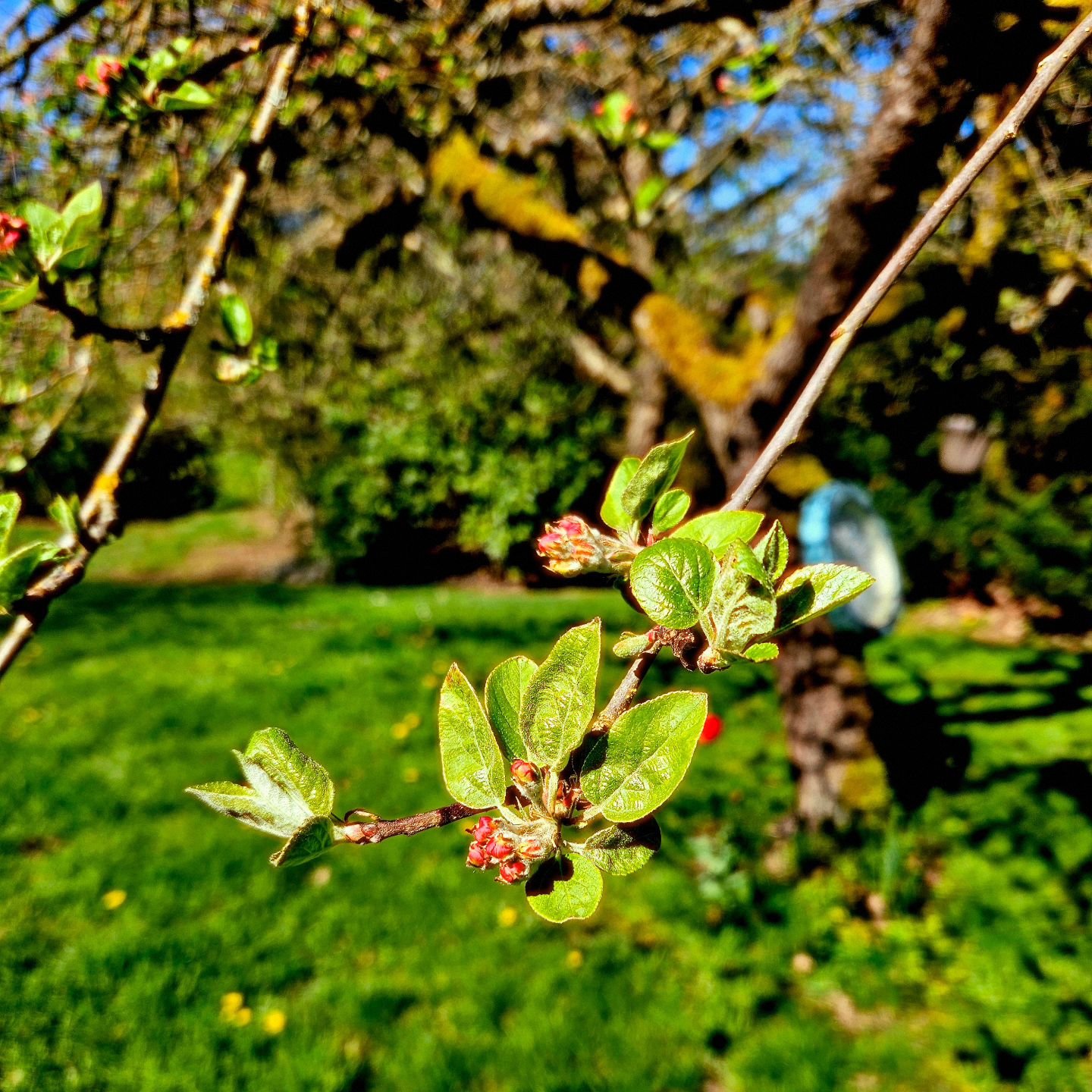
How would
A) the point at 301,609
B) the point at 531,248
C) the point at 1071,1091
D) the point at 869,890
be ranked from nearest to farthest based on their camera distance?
the point at 1071,1091 → the point at 869,890 → the point at 531,248 → the point at 301,609

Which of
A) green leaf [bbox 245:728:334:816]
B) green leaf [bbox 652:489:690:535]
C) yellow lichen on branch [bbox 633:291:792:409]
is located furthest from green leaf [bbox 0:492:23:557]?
yellow lichen on branch [bbox 633:291:792:409]

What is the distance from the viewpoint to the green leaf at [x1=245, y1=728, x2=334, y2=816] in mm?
503

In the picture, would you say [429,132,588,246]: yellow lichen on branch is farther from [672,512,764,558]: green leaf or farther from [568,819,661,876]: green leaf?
[568,819,661,876]: green leaf

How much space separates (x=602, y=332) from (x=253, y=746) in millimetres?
7181

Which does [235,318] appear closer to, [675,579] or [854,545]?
[675,579]

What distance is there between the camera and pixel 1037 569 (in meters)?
6.36

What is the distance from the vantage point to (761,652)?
0.50 meters

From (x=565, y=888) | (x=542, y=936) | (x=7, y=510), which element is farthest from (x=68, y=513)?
(x=542, y=936)

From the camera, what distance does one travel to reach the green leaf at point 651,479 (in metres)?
0.58

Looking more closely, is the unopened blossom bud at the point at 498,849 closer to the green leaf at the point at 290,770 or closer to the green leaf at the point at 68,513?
the green leaf at the point at 290,770

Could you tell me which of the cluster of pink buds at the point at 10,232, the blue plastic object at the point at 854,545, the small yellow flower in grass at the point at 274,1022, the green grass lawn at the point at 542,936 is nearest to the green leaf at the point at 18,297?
the cluster of pink buds at the point at 10,232

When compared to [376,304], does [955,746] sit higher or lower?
lower

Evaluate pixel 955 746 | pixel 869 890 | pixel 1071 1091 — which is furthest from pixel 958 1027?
pixel 955 746

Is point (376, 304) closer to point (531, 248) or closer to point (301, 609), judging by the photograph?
point (301, 609)
